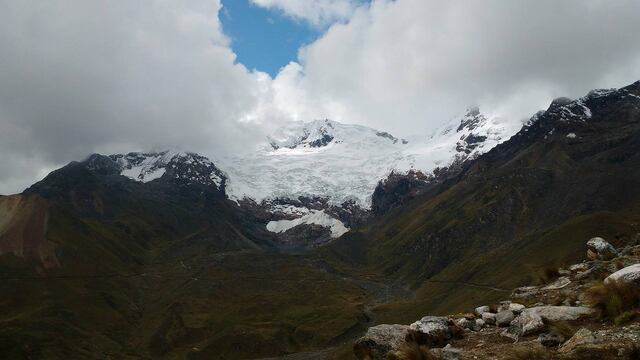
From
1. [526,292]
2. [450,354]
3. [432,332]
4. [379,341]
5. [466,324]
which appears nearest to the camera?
[450,354]

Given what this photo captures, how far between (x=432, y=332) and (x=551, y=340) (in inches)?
226

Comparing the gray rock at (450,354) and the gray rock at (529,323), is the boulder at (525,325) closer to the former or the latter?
the gray rock at (529,323)

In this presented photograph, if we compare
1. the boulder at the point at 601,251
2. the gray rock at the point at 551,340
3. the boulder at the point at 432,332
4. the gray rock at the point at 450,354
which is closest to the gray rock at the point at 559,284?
the boulder at the point at 601,251

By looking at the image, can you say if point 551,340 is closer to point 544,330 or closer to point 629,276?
point 544,330

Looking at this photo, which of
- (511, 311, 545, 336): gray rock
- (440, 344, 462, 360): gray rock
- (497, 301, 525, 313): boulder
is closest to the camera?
(440, 344, 462, 360): gray rock

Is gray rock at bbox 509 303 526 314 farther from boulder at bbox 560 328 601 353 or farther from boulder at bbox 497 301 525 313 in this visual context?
boulder at bbox 560 328 601 353

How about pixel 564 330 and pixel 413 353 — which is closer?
pixel 564 330

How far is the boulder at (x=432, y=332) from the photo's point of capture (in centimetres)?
2170

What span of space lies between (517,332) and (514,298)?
1123 centimetres

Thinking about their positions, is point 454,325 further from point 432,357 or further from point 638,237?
point 638,237

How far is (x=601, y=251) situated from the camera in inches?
1276

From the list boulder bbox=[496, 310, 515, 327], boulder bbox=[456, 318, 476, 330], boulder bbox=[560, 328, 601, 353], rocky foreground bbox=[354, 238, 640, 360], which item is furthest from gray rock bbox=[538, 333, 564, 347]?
boulder bbox=[456, 318, 476, 330]

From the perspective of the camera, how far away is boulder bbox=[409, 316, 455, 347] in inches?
854

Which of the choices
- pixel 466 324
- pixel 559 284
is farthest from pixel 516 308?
pixel 559 284
